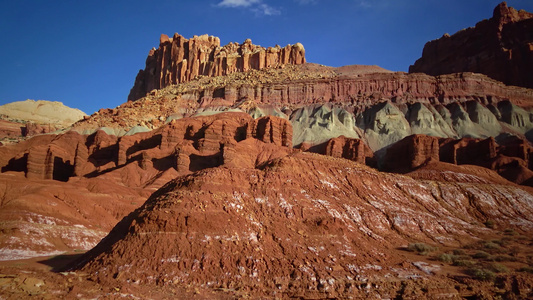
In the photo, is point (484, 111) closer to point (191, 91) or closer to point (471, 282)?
point (191, 91)

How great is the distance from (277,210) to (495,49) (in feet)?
344

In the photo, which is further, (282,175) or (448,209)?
(448,209)

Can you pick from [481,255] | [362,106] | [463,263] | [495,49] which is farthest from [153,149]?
[495,49]

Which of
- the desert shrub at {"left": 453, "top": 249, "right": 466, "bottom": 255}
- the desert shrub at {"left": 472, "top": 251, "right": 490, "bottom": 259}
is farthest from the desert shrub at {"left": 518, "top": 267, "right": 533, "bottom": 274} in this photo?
the desert shrub at {"left": 453, "top": 249, "right": 466, "bottom": 255}

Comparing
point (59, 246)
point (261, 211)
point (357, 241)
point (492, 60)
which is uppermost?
point (492, 60)

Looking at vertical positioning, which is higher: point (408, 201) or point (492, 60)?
point (492, 60)

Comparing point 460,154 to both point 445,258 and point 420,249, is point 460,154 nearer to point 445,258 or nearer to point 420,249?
point 420,249

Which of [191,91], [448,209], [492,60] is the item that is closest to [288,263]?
[448,209]

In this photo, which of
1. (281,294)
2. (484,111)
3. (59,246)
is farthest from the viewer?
(484,111)

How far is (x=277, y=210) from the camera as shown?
21812 mm

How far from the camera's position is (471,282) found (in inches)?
754

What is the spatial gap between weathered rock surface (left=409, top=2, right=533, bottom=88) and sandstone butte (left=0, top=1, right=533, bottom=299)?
2002 cm

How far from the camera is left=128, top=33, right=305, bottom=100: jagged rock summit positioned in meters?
118

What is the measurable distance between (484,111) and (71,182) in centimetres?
7533
